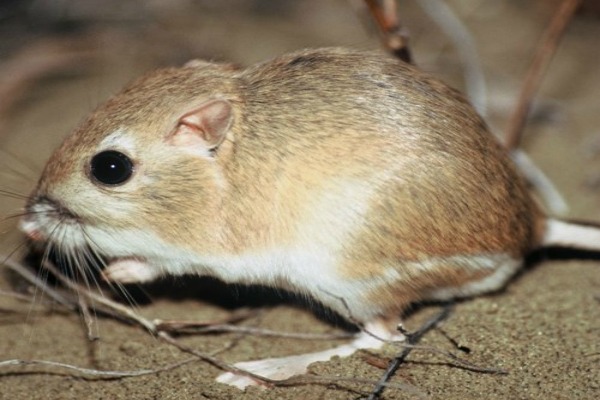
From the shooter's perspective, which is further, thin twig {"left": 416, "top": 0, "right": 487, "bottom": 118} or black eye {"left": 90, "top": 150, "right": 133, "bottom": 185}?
thin twig {"left": 416, "top": 0, "right": 487, "bottom": 118}

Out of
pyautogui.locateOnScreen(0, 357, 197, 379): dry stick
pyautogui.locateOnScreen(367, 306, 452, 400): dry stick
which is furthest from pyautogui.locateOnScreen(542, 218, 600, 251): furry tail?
pyautogui.locateOnScreen(0, 357, 197, 379): dry stick

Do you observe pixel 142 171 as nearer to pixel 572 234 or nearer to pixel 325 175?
pixel 325 175

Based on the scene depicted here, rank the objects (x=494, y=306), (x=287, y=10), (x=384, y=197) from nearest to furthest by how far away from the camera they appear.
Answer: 1. (x=384, y=197)
2. (x=494, y=306)
3. (x=287, y=10)

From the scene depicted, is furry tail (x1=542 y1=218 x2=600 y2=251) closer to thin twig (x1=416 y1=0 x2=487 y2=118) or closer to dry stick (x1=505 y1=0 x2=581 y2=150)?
dry stick (x1=505 y1=0 x2=581 y2=150)

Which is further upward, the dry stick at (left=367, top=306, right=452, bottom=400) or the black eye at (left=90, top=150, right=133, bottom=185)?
the black eye at (left=90, top=150, right=133, bottom=185)

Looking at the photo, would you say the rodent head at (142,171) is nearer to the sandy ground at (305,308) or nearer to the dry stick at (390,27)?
the sandy ground at (305,308)

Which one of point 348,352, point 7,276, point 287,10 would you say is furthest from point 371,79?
point 287,10

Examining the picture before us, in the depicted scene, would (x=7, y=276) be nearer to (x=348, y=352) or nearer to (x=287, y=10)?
(x=348, y=352)
